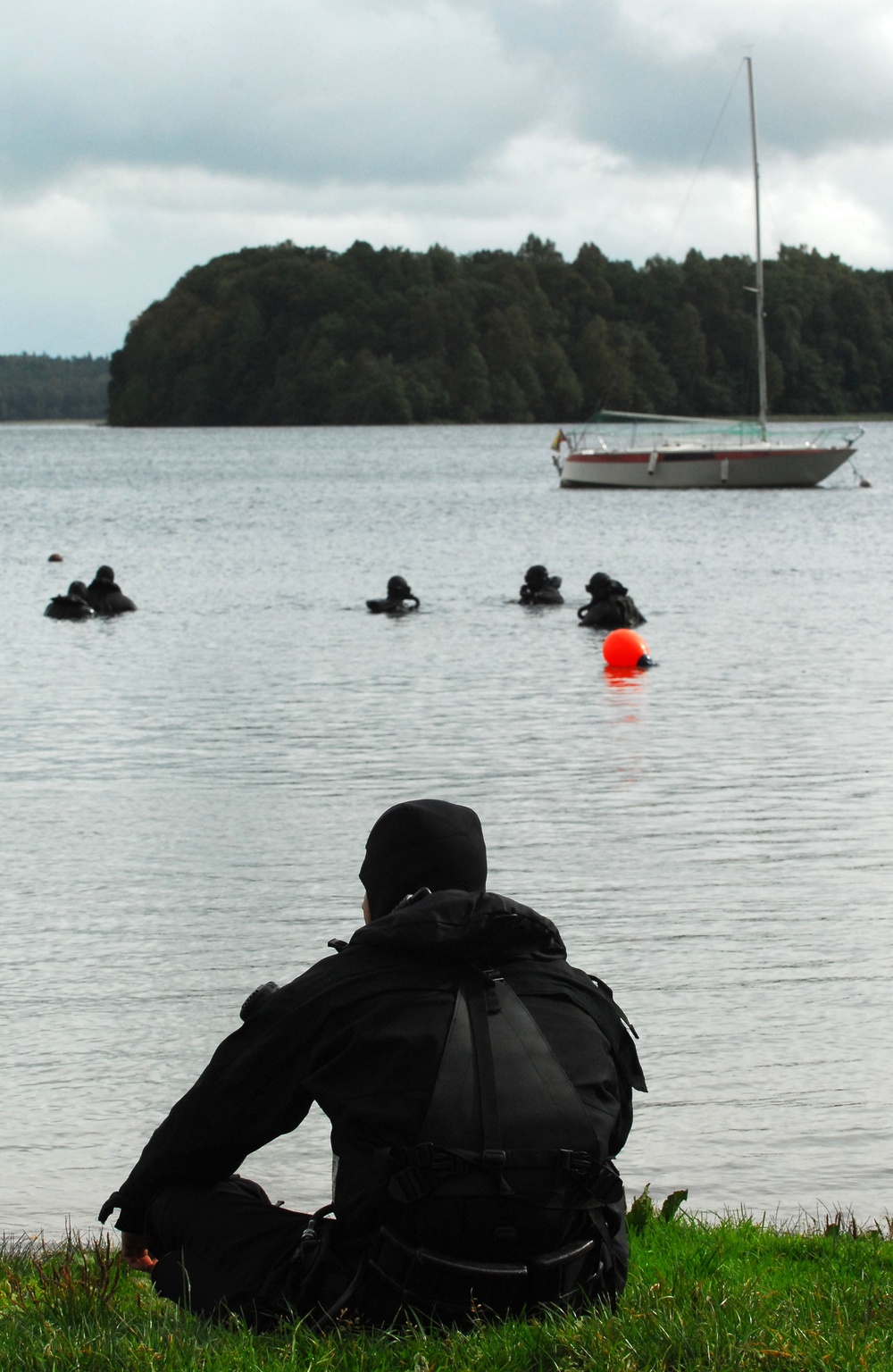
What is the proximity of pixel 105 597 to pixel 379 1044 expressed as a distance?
23291 mm

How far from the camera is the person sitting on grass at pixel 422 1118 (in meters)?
3.25

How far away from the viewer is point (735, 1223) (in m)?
4.97

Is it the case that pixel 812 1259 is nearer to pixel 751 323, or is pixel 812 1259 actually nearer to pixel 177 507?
pixel 177 507

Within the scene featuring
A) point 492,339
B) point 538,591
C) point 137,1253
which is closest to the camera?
point 137,1253

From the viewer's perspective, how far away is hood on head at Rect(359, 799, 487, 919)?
136 inches

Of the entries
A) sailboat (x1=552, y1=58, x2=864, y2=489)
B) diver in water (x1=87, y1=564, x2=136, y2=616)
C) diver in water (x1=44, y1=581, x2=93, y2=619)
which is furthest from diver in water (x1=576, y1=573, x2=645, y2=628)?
sailboat (x1=552, y1=58, x2=864, y2=489)

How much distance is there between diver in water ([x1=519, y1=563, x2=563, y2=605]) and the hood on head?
73.2ft

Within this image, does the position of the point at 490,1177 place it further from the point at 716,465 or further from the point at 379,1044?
the point at 716,465

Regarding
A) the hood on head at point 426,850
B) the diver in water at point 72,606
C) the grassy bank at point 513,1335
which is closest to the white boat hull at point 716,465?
the diver in water at point 72,606

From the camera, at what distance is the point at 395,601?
81.6ft

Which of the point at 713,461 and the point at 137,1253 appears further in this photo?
the point at 713,461

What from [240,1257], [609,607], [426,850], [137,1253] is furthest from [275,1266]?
[609,607]

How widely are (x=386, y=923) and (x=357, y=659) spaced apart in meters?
16.7

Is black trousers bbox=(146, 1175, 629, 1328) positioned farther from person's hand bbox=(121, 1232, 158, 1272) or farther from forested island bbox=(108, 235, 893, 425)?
forested island bbox=(108, 235, 893, 425)
